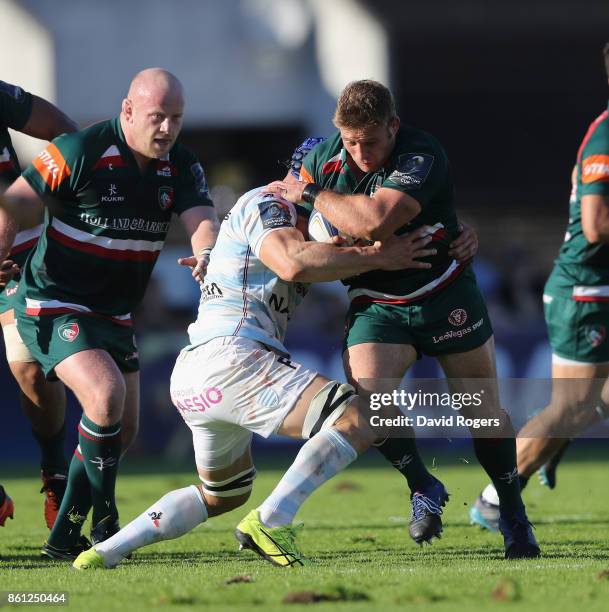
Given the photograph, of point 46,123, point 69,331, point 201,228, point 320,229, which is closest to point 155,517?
point 69,331

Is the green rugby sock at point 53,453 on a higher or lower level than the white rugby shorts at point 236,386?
lower

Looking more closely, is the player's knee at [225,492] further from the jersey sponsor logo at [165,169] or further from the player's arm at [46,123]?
the player's arm at [46,123]

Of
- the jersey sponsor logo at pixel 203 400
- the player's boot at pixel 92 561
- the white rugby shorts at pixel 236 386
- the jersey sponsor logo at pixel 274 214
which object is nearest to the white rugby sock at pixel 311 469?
the white rugby shorts at pixel 236 386

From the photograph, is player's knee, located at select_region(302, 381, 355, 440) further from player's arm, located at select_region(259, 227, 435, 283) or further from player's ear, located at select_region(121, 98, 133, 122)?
player's ear, located at select_region(121, 98, 133, 122)

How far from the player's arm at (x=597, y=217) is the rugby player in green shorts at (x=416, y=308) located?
72 cm

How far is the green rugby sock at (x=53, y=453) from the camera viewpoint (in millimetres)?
8445

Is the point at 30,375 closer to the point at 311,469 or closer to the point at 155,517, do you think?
the point at 155,517

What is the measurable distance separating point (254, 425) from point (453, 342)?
1373 millimetres

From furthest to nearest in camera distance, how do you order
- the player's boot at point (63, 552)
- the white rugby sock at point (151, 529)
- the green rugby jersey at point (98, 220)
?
the green rugby jersey at point (98, 220), the player's boot at point (63, 552), the white rugby sock at point (151, 529)

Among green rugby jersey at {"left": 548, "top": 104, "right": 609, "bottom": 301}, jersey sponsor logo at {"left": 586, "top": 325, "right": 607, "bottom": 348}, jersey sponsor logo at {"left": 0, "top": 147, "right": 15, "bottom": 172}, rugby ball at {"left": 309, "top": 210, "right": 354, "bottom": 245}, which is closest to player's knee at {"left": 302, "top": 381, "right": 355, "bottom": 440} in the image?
rugby ball at {"left": 309, "top": 210, "right": 354, "bottom": 245}

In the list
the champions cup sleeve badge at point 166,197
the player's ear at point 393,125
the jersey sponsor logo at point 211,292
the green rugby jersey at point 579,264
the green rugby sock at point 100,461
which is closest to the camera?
the jersey sponsor logo at point 211,292

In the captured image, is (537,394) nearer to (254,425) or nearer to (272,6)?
(254,425)

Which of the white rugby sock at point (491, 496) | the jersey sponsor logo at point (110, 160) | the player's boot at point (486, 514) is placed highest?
the jersey sponsor logo at point (110, 160)

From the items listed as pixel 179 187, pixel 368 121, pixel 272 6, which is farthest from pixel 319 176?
pixel 272 6
